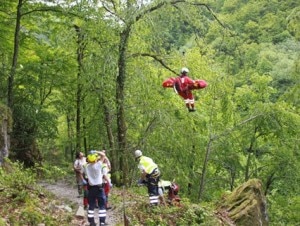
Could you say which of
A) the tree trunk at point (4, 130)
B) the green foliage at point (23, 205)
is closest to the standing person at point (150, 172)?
the green foliage at point (23, 205)

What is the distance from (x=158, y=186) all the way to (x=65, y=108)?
36.6 feet

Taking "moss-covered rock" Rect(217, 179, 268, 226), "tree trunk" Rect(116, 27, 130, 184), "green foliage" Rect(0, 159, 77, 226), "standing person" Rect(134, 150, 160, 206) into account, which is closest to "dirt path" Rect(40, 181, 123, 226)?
"green foliage" Rect(0, 159, 77, 226)

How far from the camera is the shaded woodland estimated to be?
13031 millimetres

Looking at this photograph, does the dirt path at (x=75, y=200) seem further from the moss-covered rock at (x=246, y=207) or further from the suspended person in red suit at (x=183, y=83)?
the suspended person in red suit at (x=183, y=83)

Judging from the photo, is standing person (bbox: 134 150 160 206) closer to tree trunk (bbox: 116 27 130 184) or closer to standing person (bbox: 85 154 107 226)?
standing person (bbox: 85 154 107 226)

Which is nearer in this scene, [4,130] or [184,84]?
[184,84]

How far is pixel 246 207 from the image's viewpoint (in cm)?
1328

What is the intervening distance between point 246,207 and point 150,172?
13.5 ft

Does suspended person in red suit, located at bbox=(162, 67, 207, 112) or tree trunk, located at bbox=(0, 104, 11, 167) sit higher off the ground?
suspended person in red suit, located at bbox=(162, 67, 207, 112)

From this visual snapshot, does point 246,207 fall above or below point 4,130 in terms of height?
below

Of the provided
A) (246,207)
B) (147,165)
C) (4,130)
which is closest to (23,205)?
(147,165)

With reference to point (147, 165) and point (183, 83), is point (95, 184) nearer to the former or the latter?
point (147, 165)

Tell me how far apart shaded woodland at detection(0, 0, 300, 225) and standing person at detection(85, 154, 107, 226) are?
Answer: 9.10 feet

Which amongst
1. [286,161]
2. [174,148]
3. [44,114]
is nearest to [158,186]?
[174,148]
